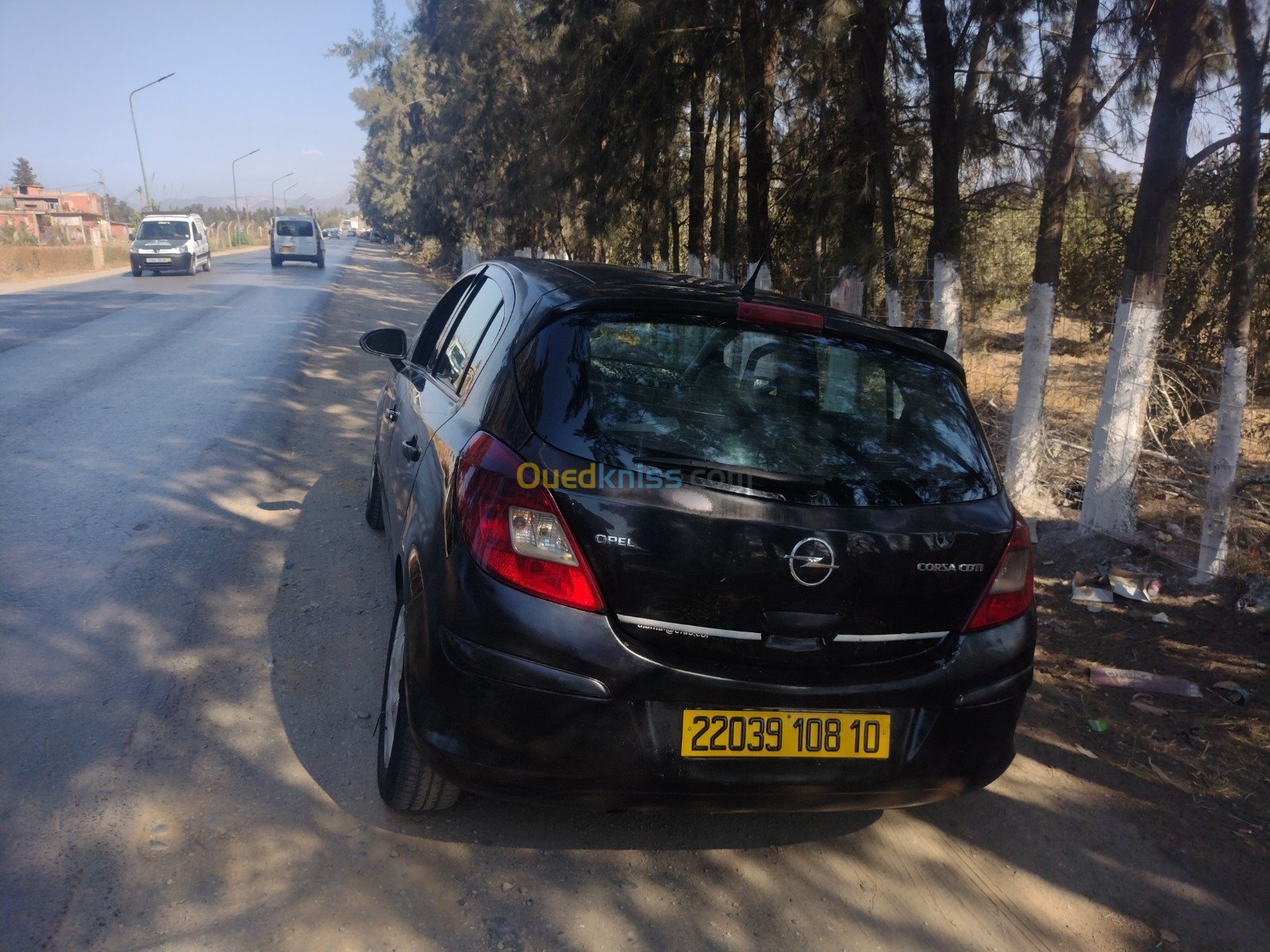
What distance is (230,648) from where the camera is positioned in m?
4.25

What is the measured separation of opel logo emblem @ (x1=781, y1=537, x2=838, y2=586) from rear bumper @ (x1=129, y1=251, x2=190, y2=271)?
33.2m

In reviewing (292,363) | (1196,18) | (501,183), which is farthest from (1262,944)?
(501,183)

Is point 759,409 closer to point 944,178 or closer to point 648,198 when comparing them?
point 944,178

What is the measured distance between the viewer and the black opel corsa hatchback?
256 cm

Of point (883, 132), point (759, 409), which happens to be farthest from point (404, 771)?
point (883, 132)

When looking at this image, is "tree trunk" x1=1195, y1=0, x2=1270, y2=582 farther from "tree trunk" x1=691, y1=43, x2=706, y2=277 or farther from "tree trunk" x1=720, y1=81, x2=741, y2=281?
"tree trunk" x1=691, y1=43, x2=706, y2=277

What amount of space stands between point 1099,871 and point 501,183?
714 inches

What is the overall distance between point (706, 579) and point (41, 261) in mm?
37135

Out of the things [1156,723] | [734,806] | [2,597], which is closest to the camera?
[734,806]

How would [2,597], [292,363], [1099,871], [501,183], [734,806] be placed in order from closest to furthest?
1. [734,806]
2. [1099,871]
3. [2,597]
4. [292,363]
5. [501,183]

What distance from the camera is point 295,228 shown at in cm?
3872

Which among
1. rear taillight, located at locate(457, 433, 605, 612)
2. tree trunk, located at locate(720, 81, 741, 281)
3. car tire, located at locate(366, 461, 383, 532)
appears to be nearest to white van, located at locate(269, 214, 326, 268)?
tree trunk, located at locate(720, 81, 741, 281)

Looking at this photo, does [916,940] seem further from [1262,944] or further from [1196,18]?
[1196,18]

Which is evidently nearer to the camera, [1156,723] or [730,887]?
[730,887]
